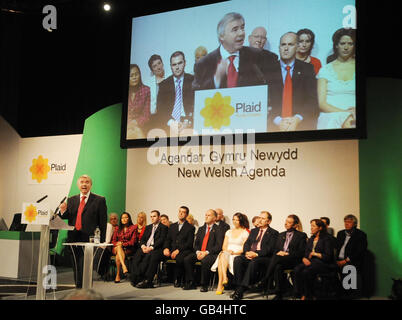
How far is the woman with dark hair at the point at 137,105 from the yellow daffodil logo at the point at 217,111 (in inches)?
39.4

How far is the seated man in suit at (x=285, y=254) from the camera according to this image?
5.28 metres

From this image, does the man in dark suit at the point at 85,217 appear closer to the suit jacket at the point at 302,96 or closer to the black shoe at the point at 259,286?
the black shoe at the point at 259,286

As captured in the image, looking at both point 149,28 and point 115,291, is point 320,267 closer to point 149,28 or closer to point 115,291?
point 115,291

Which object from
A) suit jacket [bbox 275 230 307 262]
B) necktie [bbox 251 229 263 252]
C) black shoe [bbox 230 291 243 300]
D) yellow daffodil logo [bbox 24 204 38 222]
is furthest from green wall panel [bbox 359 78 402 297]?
yellow daffodil logo [bbox 24 204 38 222]

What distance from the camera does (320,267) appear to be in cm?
512

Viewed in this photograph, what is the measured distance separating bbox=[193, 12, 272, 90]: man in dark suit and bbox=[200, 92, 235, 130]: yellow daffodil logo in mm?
203

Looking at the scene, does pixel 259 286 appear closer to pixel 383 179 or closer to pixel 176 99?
pixel 383 179

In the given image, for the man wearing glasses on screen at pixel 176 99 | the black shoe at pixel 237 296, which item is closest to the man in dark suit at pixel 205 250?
the black shoe at pixel 237 296

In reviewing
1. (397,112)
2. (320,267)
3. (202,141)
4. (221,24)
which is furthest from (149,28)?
(320,267)

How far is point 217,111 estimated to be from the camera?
21.3 ft

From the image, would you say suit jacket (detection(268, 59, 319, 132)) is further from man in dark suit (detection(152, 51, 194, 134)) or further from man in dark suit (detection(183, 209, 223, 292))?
man in dark suit (detection(183, 209, 223, 292))

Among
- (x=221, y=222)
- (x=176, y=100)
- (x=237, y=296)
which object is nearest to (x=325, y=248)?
(x=237, y=296)

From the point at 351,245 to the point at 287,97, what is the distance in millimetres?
2133

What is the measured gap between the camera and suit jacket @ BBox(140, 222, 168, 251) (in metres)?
6.31
